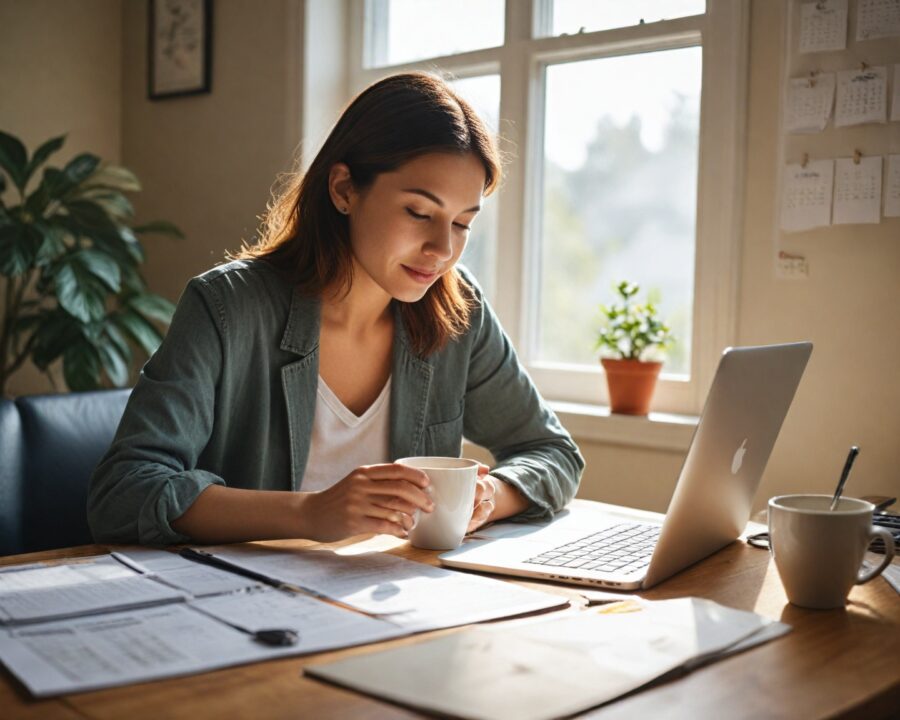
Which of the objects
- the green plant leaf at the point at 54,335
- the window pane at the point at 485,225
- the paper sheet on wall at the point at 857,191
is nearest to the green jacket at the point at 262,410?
the paper sheet on wall at the point at 857,191

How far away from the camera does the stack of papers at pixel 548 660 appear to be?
2.44 ft

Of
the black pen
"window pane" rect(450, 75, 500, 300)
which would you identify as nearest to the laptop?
the black pen

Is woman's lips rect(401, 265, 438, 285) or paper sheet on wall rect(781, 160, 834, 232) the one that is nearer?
woman's lips rect(401, 265, 438, 285)

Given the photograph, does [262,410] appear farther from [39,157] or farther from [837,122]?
[39,157]

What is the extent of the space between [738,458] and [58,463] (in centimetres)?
111

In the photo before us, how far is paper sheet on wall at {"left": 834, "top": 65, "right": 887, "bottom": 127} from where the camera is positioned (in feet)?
7.25

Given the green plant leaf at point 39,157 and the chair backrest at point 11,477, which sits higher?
the green plant leaf at point 39,157

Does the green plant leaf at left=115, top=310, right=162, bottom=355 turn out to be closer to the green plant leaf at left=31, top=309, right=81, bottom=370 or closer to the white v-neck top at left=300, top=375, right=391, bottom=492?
the green plant leaf at left=31, top=309, right=81, bottom=370

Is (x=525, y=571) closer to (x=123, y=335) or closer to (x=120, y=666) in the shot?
(x=120, y=666)

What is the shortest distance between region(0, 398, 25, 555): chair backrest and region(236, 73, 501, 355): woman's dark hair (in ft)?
1.52

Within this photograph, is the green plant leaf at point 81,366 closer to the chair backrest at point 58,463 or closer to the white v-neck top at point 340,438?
the chair backrest at point 58,463

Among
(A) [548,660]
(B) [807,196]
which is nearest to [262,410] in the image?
(A) [548,660]

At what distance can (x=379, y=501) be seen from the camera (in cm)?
119

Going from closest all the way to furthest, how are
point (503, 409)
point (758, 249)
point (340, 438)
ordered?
point (340, 438) → point (503, 409) → point (758, 249)
